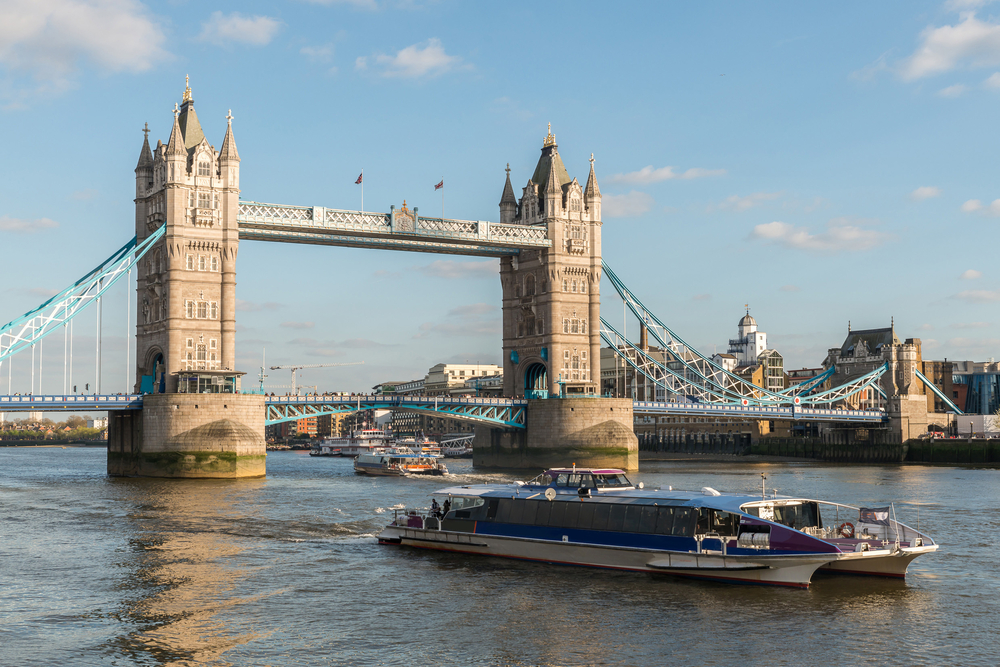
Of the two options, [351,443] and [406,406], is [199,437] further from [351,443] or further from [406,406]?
[351,443]

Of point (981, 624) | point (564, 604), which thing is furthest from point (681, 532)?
point (981, 624)

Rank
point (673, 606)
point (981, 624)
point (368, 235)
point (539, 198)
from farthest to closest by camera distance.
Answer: point (539, 198) → point (368, 235) → point (673, 606) → point (981, 624)

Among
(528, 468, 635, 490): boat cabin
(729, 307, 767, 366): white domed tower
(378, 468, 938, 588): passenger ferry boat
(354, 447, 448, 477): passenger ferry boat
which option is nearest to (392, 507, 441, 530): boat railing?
(378, 468, 938, 588): passenger ferry boat

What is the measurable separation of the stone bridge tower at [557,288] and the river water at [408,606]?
50830mm

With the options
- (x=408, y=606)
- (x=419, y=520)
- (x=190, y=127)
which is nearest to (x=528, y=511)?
(x=419, y=520)

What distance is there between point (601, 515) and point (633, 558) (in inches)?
77.2

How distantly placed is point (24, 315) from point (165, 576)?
4827 centimetres

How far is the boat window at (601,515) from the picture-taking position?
3438 centimetres

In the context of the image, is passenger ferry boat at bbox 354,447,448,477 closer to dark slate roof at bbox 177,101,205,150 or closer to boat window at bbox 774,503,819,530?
dark slate roof at bbox 177,101,205,150

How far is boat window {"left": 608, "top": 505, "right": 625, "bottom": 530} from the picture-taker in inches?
1339

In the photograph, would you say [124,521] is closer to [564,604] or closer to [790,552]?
[564,604]

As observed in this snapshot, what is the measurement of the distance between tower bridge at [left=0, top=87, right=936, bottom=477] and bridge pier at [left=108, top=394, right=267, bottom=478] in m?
0.10

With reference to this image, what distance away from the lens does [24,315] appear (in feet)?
243

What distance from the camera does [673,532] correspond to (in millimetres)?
32562
